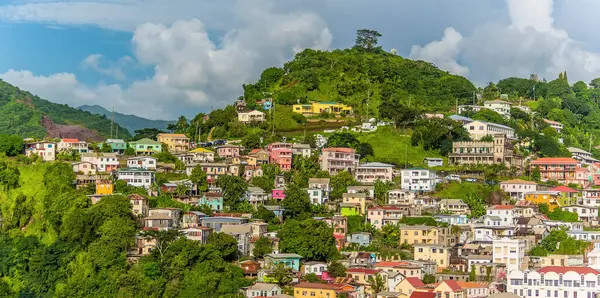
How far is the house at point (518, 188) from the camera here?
4706 cm

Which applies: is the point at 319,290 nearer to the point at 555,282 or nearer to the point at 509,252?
the point at 509,252

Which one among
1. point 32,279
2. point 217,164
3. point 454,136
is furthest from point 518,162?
point 32,279

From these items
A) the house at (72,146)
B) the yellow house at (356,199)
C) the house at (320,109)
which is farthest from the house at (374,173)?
the house at (72,146)

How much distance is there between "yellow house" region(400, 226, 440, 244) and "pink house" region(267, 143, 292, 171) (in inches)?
409

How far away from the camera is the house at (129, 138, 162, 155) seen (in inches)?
2061

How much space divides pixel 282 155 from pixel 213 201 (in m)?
6.75

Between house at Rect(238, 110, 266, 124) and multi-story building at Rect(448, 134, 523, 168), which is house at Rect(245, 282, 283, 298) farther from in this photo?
house at Rect(238, 110, 266, 124)

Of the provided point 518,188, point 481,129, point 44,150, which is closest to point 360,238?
point 518,188

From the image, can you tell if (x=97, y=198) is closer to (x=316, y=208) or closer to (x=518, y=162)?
(x=316, y=208)

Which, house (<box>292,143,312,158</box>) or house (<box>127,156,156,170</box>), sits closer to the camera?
house (<box>127,156,156,170</box>)

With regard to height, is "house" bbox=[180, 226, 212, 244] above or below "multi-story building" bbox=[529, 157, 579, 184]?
below

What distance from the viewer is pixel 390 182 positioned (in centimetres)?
4725

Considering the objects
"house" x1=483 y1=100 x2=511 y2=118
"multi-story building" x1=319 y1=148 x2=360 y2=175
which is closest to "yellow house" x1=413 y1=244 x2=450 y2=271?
"multi-story building" x1=319 y1=148 x2=360 y2=175

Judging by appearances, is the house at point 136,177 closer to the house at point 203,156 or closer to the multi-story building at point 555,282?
the house at point 203,156
